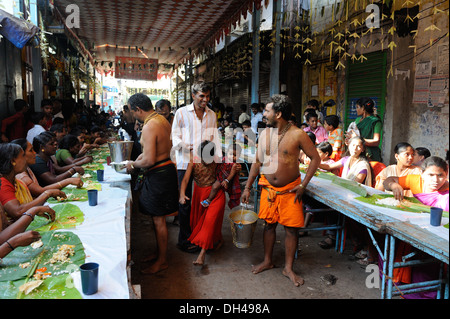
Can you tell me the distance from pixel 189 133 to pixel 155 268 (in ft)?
5.47

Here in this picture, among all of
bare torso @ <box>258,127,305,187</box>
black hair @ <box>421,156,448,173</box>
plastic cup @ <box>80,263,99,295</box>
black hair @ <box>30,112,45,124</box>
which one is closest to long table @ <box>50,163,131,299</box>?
plastic cup @ <box>80,263,99,295</box>

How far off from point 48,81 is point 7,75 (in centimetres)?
355

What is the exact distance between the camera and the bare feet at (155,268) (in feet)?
11.6

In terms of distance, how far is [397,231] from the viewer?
8.05 feet

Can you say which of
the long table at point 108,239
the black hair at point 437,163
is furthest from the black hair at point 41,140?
the black hair at point 437,163

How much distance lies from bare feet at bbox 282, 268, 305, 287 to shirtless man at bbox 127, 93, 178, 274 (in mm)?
1306

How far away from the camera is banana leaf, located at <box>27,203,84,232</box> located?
255 centimetres

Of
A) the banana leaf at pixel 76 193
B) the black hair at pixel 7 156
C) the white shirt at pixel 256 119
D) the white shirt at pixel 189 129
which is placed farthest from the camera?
the white shirt at pixel 256 119

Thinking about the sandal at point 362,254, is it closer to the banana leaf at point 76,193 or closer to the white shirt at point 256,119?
the banana leaf at point 76,193

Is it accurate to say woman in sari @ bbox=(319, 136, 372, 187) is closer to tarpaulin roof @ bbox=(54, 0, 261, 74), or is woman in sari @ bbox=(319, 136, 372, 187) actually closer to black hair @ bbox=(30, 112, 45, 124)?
tarpaulin roof @ bbox=(54, 0, 261, 74)

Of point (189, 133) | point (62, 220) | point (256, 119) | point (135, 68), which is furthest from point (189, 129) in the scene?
→ point (135, 68)

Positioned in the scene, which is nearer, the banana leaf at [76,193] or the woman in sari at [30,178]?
the woman in sari at [30,178]

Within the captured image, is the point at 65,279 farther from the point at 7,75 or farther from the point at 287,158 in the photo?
the point at 7,75

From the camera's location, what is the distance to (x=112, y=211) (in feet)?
9.55
